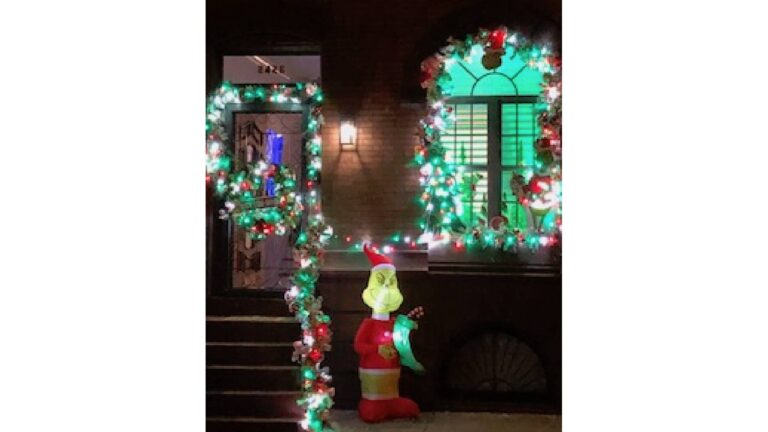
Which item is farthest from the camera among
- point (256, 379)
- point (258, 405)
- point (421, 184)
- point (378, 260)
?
point (421, 184)

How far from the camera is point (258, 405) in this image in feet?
27.5

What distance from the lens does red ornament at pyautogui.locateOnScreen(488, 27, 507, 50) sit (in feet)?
30.3

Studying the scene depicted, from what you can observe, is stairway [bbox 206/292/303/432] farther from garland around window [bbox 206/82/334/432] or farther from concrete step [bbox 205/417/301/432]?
garland around window [bbox 206/82/334/432]

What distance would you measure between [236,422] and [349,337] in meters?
1.74

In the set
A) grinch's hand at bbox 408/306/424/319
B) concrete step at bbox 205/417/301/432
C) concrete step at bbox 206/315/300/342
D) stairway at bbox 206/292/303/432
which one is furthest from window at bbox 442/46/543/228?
concrete step at bbox 205/417/301/432

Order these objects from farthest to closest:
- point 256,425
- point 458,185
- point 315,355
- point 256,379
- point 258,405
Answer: point 458,185 < point 256,379 < point 258,405 < point 256,425 < point 315,355

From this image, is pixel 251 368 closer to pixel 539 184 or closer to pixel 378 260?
pixel 378 260

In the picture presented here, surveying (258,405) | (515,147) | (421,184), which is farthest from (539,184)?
(258,405)

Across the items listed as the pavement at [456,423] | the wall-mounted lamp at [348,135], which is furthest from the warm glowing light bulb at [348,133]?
the pavement at [456,423]

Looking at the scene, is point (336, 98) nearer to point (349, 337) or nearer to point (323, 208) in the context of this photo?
point (323, 208)

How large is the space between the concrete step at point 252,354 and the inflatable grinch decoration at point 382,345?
2.56 feet

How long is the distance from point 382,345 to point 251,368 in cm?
140

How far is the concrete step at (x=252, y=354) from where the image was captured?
8.71 m

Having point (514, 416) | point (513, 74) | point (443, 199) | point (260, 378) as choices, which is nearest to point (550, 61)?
point (513, 74)
